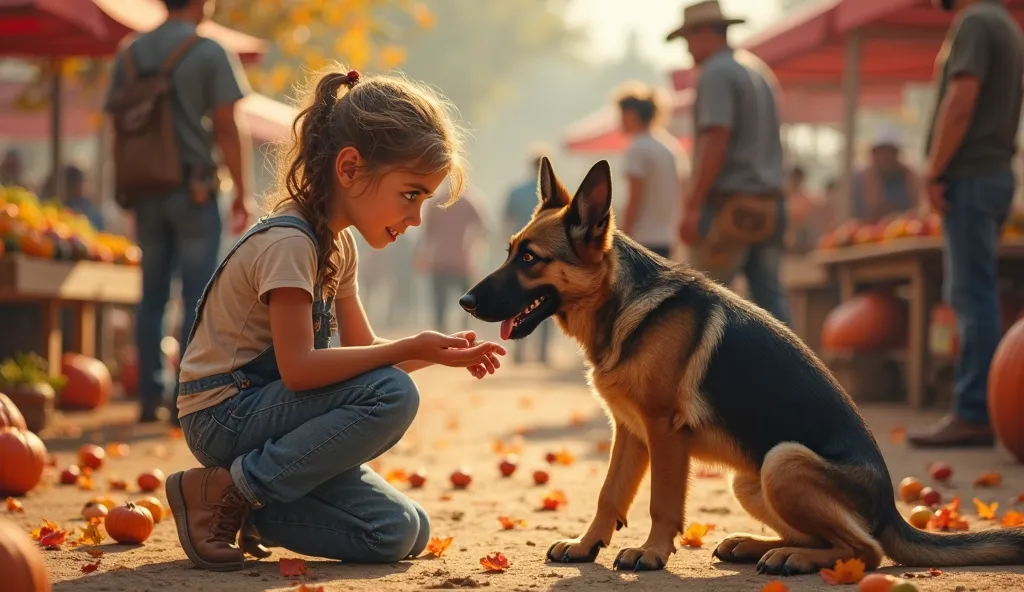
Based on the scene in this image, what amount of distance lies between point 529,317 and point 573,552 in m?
0.86

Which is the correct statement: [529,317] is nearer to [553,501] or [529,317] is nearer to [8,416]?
[553,501]

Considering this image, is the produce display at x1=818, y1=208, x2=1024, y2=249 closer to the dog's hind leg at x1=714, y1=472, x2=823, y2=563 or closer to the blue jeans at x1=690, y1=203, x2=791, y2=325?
the blue jeans at x1=690, y1=203, x2=791, y2=325

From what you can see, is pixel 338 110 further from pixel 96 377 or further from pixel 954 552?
pixel 96 377

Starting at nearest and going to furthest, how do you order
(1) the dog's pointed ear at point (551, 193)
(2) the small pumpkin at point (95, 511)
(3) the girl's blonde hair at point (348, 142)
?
1. (3) the girl's blonde hair at point (348, 142)
2. (1) the dog's pointed ear at point (551, 193)
3. (2) the small pumpkin at point (95, 511)

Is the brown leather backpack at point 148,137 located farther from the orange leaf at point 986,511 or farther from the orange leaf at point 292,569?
the orange leaf at point 986,511

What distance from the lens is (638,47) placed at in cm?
12494

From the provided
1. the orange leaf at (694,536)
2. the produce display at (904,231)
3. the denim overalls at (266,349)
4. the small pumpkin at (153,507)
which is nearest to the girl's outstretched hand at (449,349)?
the denim overalls at (266,349)

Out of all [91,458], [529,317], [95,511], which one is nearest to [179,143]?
[91,458]

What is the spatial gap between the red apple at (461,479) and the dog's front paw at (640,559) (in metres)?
Result: 2.33

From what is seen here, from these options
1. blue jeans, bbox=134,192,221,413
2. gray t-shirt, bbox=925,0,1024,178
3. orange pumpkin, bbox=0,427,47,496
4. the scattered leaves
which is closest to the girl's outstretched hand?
the scattered leaves

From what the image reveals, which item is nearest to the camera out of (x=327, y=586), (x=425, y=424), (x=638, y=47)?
(x=327, y=586)

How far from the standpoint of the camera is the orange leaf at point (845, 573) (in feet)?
13.1

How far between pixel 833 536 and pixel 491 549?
52.3 inches

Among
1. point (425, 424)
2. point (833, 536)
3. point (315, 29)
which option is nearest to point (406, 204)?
point (833, 536)
